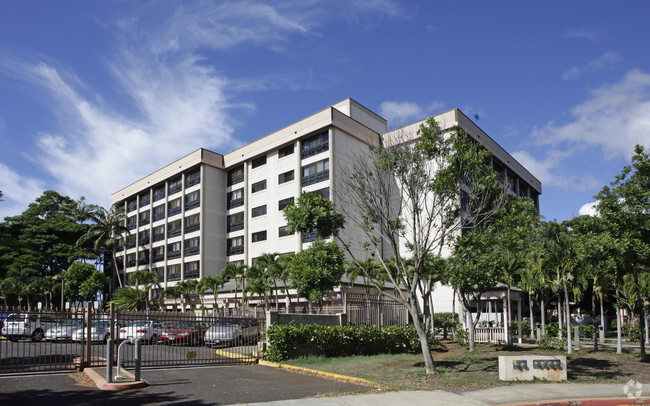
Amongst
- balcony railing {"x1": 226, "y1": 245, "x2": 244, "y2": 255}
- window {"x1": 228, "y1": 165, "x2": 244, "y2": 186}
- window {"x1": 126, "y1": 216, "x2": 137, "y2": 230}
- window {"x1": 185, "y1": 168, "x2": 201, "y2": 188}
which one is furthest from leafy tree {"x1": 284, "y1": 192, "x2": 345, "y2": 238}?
window {"x1": 126, "y1": 216, "x2": 137, "y2": 230}

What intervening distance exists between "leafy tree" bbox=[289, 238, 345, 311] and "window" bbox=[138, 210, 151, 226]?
141 feet

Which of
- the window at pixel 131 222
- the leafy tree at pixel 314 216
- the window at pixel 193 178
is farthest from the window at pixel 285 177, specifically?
the leafy tree at pixel 314 216

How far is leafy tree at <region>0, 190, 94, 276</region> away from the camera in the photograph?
67.0m

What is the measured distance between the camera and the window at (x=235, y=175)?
58.2 m

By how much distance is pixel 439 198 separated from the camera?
615 inches

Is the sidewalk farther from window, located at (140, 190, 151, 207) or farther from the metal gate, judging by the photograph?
window, located at (140, 190, 151, 207)

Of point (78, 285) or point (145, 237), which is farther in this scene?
point (145, 237)

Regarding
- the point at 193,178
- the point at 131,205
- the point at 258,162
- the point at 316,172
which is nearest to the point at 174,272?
the point at 193,178

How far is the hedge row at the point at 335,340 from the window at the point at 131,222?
59.0m

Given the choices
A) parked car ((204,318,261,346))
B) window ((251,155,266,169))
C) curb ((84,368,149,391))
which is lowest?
curb ((84,368,149,391))

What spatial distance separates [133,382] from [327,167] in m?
35.9

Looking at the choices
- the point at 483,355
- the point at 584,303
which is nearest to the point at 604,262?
the point at 483,355

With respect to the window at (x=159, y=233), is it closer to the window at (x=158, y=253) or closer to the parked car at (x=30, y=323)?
the window at (x=158, y=253)

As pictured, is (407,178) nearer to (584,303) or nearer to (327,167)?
(327,167)
